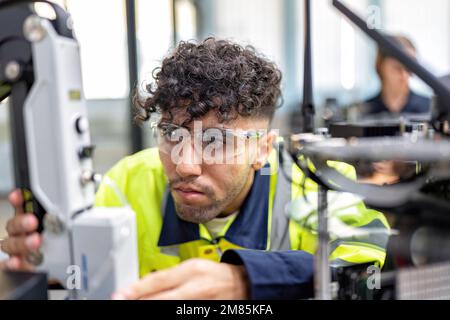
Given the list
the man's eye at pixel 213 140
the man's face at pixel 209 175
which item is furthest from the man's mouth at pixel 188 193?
the man's eye at pixel 213 140

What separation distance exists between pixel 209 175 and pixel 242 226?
0.17 meters

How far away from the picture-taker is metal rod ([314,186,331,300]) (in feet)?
1.99

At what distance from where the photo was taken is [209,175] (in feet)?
3.38

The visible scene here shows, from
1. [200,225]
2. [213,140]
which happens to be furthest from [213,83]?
[200,225]

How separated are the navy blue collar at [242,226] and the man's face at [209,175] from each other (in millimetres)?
27

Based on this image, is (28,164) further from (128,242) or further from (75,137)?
(128,242)

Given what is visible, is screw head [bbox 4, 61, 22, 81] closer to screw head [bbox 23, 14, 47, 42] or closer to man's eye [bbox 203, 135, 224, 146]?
screw head [bbox 23, 14, 47, 42]

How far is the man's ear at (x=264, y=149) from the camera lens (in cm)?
112

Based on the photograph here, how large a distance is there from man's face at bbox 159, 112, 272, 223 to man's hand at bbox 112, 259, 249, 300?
12.5 inches

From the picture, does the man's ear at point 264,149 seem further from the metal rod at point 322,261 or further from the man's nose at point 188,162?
the metal rod at point 322,261

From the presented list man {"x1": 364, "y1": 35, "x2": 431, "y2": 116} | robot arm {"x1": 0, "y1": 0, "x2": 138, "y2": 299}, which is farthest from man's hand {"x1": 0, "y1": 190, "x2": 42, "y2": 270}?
man {"x1": 364, "y1": 35, "x2": 431, "y2": 116}

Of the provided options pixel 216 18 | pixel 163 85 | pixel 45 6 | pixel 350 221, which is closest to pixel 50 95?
pixel 45 6

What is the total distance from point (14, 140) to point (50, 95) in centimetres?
11
